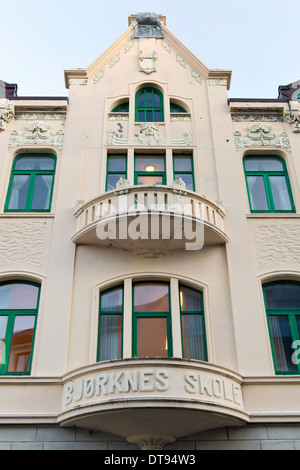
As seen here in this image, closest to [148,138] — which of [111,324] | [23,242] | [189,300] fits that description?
[23,242]

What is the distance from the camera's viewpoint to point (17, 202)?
584 inches

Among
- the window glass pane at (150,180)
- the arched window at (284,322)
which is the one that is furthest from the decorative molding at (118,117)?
the arched window at (284,322)

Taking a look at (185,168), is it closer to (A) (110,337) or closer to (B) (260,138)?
(B) (260,138)

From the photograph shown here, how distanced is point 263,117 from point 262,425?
423 inches

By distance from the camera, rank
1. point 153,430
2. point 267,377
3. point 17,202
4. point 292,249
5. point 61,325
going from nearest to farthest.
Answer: point 153,430 → point 267,377 → point 61,325 → point 292,249 → point 17,202

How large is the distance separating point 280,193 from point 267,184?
1.70 feet

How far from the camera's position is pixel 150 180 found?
49.5 ft

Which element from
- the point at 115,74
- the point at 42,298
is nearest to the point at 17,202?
the point at 42,298

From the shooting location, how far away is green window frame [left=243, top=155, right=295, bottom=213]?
1492 cm

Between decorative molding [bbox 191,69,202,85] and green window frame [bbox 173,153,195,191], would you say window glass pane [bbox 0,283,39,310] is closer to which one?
green window frame [bbox 173,153,195,191]

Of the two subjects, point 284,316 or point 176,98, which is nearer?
point 284,316

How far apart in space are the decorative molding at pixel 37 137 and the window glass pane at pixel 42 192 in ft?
4.12
